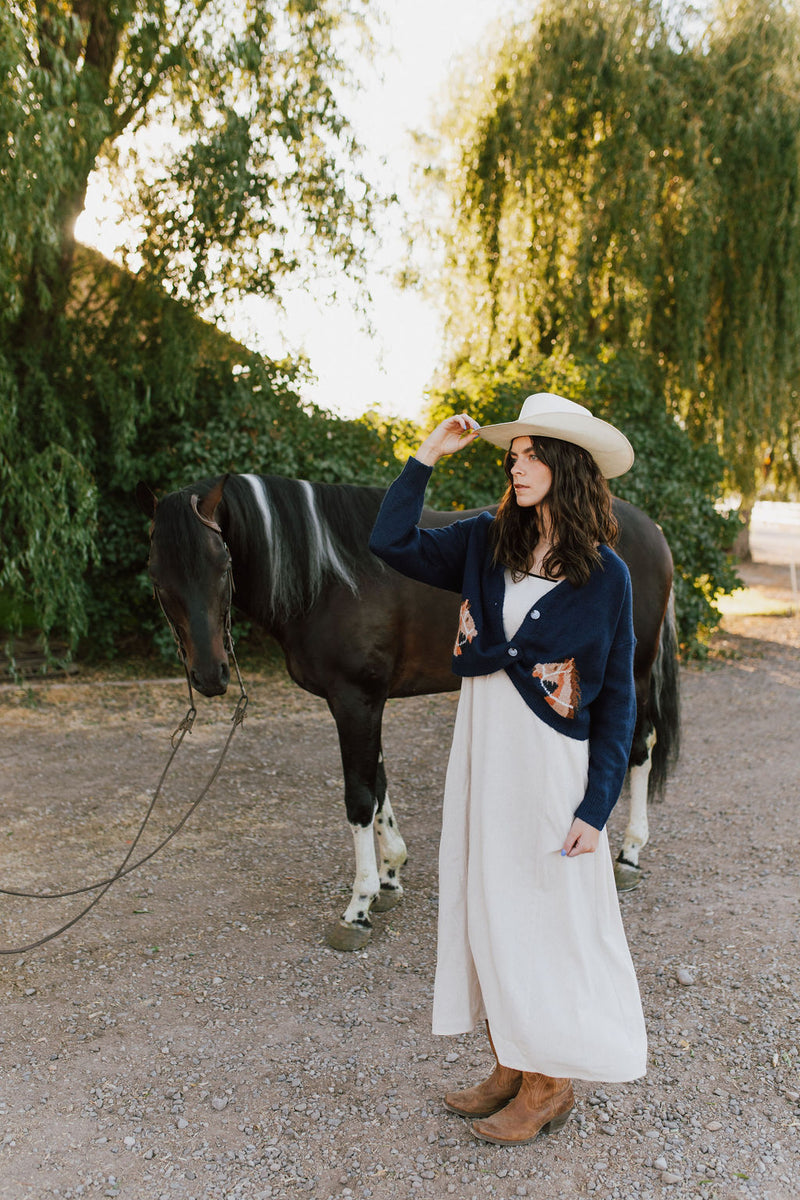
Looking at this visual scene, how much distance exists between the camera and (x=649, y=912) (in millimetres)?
3559

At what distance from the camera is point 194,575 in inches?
114

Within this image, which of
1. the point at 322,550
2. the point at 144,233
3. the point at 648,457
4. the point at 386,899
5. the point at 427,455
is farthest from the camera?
the point at 648,457

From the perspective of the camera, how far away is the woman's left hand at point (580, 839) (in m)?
1.98

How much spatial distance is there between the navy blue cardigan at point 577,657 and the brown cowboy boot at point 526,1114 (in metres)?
0.76

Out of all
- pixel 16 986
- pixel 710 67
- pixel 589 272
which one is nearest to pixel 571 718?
pixel 16 986

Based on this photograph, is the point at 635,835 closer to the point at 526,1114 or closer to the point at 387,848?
the point at 387,848

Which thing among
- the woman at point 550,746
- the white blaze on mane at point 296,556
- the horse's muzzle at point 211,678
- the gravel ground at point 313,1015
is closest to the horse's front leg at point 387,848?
the gravel ground at point 313,1015

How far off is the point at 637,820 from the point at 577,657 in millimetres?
2246

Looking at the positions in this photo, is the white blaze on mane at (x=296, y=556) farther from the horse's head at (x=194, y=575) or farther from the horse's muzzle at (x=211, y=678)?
the horse's muzzle at (x=211, y=678)

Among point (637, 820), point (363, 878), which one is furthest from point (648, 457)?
point (363, 878)

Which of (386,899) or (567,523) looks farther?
(386,899)

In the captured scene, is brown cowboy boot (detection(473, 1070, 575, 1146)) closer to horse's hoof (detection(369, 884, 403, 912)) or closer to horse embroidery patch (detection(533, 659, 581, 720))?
horse embroidery patch (detection(533, 659, 581, 720))

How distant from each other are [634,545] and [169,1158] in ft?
9.76

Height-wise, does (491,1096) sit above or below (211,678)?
below
